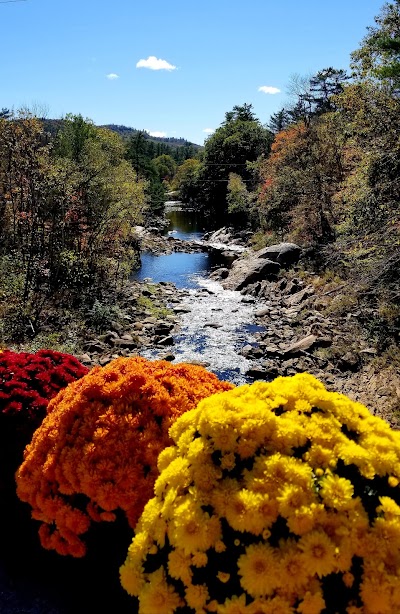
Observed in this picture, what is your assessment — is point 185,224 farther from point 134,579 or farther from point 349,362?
point 134,579

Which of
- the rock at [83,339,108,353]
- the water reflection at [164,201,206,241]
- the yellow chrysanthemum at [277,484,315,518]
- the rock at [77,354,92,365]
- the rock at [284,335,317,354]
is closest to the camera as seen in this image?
the yellow chrysanthemum at [277,484,315,518]

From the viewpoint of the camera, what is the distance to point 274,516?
2170mm

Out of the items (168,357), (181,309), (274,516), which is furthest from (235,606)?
(181,309)

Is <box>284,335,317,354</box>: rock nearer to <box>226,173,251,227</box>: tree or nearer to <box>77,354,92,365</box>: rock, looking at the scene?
<box>77,354,92,365</box>: rock

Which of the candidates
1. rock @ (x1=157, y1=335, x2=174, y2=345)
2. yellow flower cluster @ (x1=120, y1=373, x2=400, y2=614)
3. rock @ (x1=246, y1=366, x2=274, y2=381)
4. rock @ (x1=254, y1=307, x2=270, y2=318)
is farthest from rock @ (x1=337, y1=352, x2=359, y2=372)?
yellow flower cluster @ (x1=120, y1=373, x2=400, y2=614)

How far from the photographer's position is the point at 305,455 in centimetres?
241

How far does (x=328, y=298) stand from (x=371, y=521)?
47.3ft

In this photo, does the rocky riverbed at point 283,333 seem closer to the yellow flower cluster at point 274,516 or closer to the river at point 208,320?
the river at point 208,320

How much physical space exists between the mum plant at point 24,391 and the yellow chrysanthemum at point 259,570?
2.84 meters

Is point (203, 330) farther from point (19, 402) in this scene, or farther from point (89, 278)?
point (19, 402)

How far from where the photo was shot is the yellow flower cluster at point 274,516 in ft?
6.73

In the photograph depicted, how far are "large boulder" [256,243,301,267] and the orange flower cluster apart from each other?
19.4 metres

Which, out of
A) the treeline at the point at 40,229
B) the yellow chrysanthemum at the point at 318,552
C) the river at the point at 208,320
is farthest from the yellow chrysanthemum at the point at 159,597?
the treeline at the point at 40,229

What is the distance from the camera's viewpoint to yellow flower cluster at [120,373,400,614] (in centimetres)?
205
